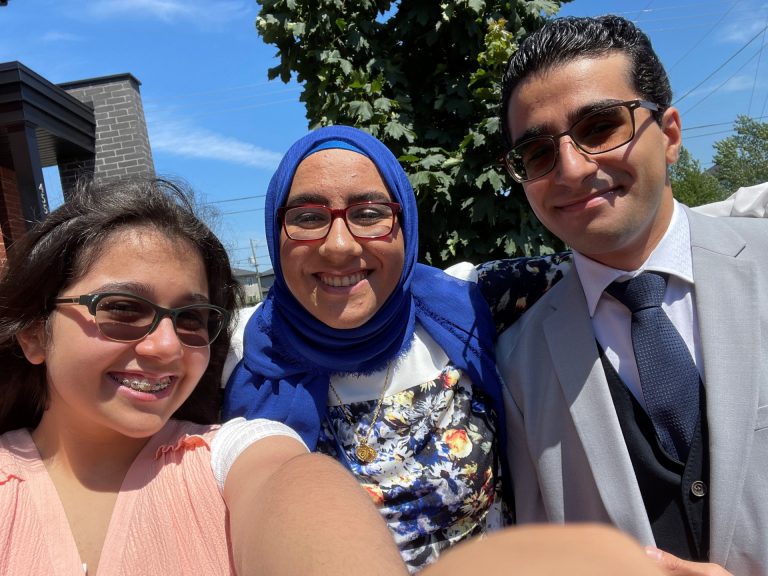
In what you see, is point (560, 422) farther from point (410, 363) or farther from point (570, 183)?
point (570, 183)

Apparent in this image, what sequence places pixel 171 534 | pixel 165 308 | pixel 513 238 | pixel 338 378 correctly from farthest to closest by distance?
pixel 513 238, pixel 338 378, pixel 165 308, pixel 171 534

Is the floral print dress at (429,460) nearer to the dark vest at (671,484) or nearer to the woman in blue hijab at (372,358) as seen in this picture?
the woman in blue hijab at (372,358)

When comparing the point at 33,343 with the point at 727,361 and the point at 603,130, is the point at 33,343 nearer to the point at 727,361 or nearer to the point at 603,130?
the point at 603,130

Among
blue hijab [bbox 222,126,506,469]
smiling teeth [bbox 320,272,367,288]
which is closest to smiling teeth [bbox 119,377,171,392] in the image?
blue hijab [bbox 222,126,506,469]

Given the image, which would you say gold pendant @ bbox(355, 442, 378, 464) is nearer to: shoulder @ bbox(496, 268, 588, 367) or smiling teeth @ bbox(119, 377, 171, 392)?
shoulder @ bbox(496, 268, 588, 367)

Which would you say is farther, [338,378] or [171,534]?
[338,378]

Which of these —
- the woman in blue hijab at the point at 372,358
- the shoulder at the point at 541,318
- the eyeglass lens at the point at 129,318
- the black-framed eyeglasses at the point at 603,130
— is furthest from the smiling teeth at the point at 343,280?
the black-framed eyeglasses at the point at 603,130

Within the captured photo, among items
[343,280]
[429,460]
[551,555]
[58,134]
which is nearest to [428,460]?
[429,460]

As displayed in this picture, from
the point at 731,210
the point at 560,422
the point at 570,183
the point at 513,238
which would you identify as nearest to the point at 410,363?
the point at 560,422

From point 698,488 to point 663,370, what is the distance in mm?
319

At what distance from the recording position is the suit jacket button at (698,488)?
5.12 feet

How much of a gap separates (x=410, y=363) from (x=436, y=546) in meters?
0.58

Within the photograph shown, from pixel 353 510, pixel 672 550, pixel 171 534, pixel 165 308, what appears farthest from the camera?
pixel 672 550

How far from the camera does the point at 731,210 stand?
1.94 metres
